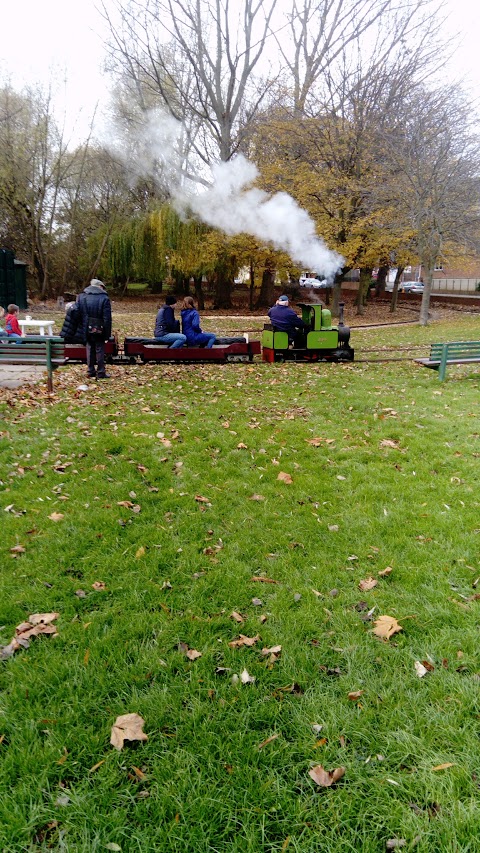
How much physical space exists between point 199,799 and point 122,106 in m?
30.9

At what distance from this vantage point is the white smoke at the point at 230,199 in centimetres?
1769

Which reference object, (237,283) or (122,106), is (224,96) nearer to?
Answer: (122,106)

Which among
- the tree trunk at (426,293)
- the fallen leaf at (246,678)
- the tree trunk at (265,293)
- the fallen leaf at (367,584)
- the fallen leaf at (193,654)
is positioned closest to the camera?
the fallen leaf at (246,678)

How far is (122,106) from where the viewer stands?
2681cm

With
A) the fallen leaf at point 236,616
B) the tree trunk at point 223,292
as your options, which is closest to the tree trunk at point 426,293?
the tree trunk at point 223,292

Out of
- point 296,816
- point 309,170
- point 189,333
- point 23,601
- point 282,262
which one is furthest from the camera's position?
point 282,262

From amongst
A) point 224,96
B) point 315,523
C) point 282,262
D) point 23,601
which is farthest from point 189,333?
point 224,96

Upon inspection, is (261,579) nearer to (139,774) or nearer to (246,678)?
(246,678)

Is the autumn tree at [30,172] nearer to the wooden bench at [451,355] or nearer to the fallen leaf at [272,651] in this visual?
the wooden bench at [451,355]

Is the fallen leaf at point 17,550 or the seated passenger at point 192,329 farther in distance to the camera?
the seated passenger at point 192,329

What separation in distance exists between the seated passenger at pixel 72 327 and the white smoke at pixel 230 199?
8666 millimetres

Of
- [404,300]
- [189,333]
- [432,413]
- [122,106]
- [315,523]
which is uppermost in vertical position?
[122,106]

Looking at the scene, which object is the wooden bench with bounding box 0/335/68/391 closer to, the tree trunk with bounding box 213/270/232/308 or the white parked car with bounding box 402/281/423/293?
the tree trunk with bounding box 213/270/232/308

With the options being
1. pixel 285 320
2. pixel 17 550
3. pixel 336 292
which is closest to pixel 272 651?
pixel 17 550
